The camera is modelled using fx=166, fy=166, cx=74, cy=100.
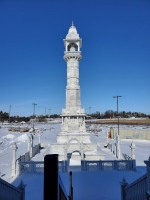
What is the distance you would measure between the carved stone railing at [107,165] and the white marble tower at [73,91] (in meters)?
6.90

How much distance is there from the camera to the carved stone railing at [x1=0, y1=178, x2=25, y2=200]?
420 cm

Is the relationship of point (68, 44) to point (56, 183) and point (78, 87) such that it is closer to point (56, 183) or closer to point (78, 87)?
point (78, 87)

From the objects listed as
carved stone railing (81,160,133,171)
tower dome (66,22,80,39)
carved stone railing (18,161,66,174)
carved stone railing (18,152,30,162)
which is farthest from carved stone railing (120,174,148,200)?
tower dome (66,22,80,39)

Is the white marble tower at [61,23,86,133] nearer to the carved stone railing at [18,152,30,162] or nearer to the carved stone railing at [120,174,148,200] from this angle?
the carved stone railing at [18,152,30,162]

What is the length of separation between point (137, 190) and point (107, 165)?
23.4ft

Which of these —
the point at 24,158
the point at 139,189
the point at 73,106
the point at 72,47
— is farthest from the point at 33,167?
the point at 72,47

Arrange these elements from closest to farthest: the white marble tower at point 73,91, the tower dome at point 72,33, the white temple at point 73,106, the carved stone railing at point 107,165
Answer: the carved stone railing at point 107,165 → the white temple at point 73,106 → the white marble tower at point 73,91 → the tower dome at point 72,33

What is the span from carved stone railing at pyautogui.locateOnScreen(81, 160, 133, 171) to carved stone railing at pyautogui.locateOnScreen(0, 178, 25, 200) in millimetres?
6437

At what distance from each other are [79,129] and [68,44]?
34.1 ft

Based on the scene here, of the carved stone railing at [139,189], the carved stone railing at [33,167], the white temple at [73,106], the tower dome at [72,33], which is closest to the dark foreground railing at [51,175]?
the carved stone railing at [139,189]

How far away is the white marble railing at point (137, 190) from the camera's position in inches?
177

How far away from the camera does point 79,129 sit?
18.7m

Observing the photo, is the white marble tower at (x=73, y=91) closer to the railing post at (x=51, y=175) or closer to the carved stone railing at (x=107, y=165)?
the carved stone railing at (x=107, y=165)

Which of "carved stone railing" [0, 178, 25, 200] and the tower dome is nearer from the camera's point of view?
"carved stone railing" [0, 178, 25, 200]
